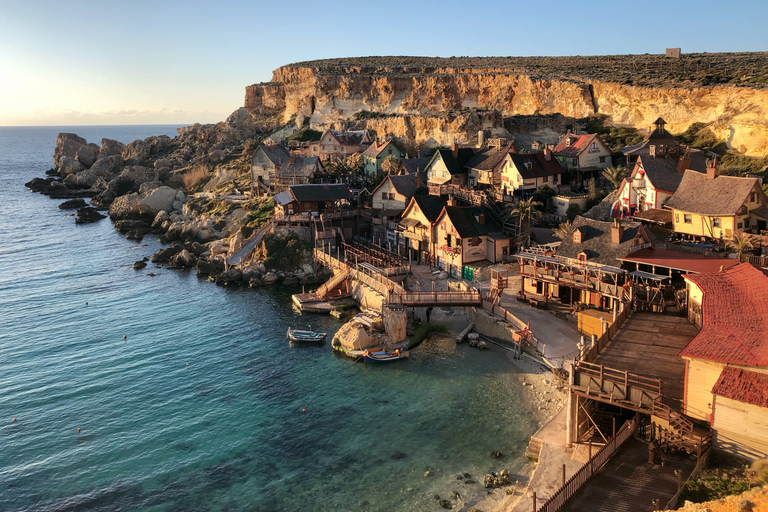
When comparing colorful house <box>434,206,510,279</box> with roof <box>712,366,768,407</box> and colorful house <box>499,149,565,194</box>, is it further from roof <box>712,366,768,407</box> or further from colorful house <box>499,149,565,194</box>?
roof <box>712,366,768,407</box>

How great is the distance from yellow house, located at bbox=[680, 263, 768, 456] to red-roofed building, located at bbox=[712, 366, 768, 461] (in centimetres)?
4

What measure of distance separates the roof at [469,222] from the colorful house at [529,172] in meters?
10.4

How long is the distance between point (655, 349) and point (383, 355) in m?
16.8

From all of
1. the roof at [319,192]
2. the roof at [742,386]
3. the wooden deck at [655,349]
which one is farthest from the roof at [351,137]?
the roof at [742,386]

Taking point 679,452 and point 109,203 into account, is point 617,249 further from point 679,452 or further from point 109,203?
point 109,203

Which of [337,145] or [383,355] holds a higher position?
[337,145]

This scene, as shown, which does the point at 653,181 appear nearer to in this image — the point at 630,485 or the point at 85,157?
the point at 630,485

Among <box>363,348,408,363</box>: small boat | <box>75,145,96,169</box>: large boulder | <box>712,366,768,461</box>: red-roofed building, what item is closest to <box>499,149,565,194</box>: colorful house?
<box>363,348,408,363</box>: small boat

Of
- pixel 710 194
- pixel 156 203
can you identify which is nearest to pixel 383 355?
pixel 710 194

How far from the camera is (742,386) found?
20.5 m

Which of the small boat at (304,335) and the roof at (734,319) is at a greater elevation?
the roof at (734,319)

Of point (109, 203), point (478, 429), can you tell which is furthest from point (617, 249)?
point (109, 203)

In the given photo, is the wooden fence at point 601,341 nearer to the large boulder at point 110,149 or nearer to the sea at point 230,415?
the sea at point 230,415

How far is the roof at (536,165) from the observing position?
60.2 meters
